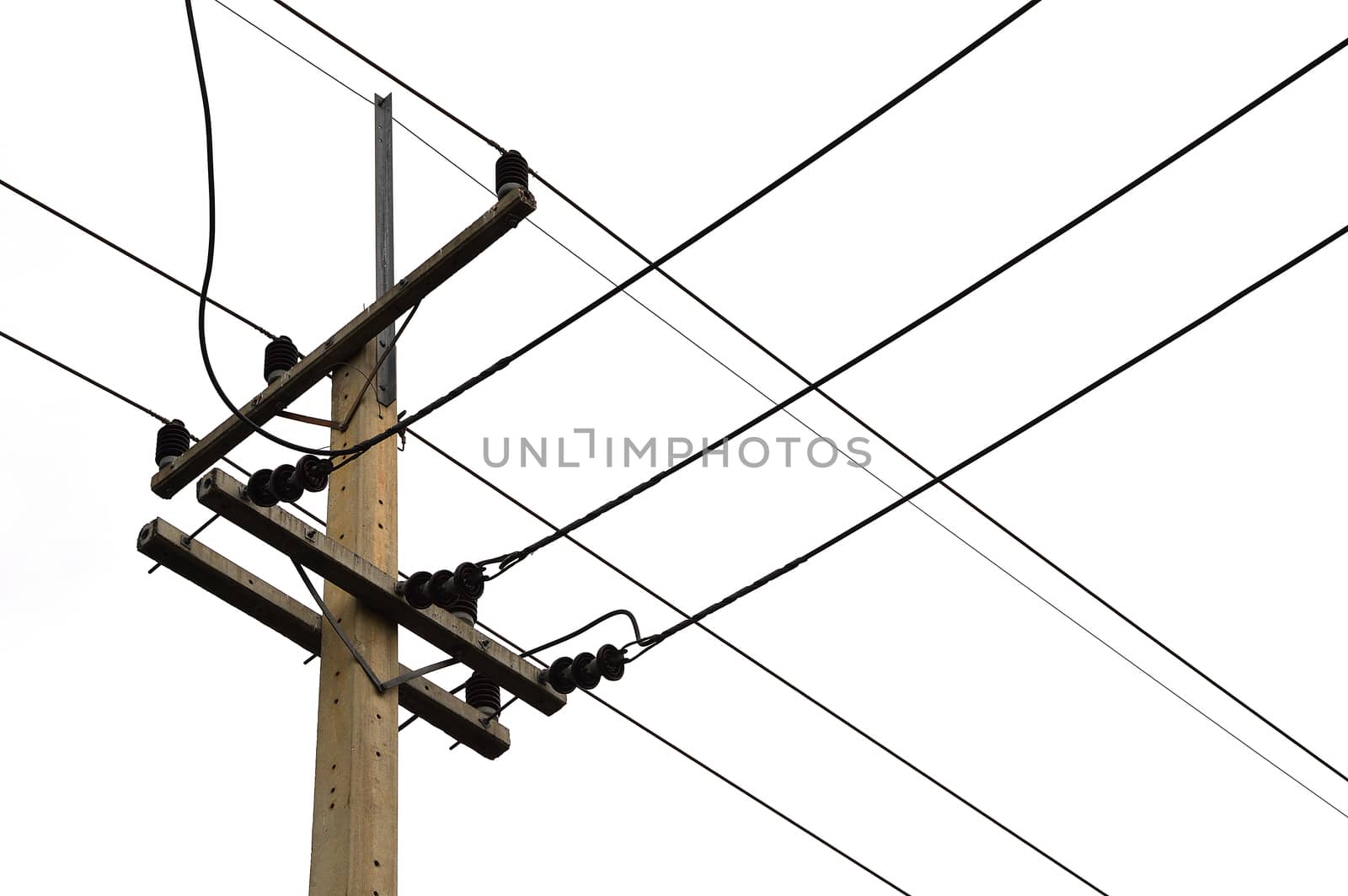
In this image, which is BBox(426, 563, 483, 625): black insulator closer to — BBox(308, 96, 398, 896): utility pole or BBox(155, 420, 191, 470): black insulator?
BBox(308, 96, 398, 896): utility pole

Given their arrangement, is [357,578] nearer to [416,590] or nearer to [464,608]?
[416,590]

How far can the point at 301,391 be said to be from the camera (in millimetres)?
8797

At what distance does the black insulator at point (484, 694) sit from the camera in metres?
8.65

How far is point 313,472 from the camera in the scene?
8398mm

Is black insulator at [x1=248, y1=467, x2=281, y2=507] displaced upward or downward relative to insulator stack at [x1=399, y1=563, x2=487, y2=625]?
upward

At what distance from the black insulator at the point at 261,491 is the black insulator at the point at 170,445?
0.65m

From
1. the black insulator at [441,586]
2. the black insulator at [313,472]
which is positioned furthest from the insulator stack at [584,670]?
the black insulator at [313,472]

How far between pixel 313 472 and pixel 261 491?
0.93ft

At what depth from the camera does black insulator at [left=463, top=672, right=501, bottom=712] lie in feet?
28.4

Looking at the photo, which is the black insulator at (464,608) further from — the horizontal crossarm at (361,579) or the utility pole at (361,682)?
the utility pole at (361,682)

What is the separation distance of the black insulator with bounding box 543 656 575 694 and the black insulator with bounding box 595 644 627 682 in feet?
0.38

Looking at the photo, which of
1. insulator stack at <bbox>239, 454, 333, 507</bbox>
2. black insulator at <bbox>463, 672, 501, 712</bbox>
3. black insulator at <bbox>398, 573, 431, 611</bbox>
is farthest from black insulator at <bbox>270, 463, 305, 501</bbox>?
black insulator at <bbox>463, 672, 501, 712</bbox>

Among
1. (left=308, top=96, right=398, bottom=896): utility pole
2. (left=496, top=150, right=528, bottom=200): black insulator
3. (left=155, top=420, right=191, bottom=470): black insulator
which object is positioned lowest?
(left=308, top=96, right=398, bottom=896): utility pole

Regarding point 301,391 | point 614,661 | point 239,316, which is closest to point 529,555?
point 614,661
